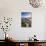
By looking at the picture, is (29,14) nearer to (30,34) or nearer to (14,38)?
(30,34)

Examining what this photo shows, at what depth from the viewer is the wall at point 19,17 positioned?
4.90 metres

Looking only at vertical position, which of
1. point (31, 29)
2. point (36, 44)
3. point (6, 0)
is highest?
point (6, 0)

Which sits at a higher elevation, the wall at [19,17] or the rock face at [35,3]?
the rock face at [35,3]

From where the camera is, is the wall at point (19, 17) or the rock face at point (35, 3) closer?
the wall at point (19, 17)

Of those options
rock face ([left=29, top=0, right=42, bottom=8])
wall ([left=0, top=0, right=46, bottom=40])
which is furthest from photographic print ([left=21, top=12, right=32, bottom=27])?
rock face ([left=29, top=0, right=42, bottom=8])

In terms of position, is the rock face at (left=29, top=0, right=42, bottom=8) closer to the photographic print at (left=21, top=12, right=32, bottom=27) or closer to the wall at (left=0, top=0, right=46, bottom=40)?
the wall at (left=0, top=0, right=46, bottom=40)

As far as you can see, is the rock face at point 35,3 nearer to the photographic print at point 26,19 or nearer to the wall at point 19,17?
the wall at point 19,17

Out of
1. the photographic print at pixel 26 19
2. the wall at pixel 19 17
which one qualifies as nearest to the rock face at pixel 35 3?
the wall at pixel 19 17

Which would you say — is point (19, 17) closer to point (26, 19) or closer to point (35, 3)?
point (26, 19)

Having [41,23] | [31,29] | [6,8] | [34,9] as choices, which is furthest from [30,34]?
[6,8]

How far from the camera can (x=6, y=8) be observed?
16.1ft

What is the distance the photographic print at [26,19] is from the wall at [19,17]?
113 mm

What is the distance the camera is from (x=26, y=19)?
496 cm

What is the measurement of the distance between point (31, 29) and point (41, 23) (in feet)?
1.46
